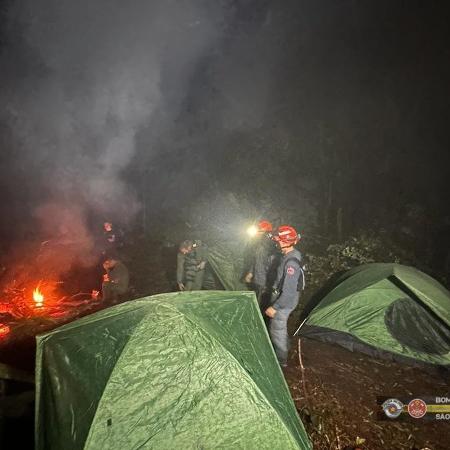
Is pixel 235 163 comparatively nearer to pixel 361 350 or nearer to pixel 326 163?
pixel 326 163

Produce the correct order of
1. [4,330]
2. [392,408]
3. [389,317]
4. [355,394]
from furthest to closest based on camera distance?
[4,330], [389,317], [355,394], [392,408]

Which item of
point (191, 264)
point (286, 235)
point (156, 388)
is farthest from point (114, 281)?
point (156, 388)

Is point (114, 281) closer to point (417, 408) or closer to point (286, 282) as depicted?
point (286, 282)

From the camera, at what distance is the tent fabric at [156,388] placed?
2.83 metres

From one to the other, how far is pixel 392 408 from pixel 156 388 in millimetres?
3726

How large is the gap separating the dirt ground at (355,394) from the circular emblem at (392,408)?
0.27 feet

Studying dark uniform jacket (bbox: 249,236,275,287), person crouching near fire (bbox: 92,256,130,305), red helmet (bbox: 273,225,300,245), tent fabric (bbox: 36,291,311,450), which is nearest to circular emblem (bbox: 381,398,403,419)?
tent fabric (bbox: 36,291,311,450)

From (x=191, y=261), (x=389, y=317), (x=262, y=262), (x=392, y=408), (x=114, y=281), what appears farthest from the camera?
(x=114, y=281)

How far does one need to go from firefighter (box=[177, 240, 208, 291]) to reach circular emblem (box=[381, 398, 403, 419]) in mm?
4823

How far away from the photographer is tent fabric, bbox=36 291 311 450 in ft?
9.27

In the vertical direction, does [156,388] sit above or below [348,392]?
above

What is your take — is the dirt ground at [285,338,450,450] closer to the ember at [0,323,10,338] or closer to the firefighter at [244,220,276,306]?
the firefighter at [244,220,276,306]

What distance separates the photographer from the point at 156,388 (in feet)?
9.77

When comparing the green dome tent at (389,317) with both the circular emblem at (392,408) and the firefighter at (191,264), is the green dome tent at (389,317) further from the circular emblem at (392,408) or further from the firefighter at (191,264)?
the firefighter at (191,264)
